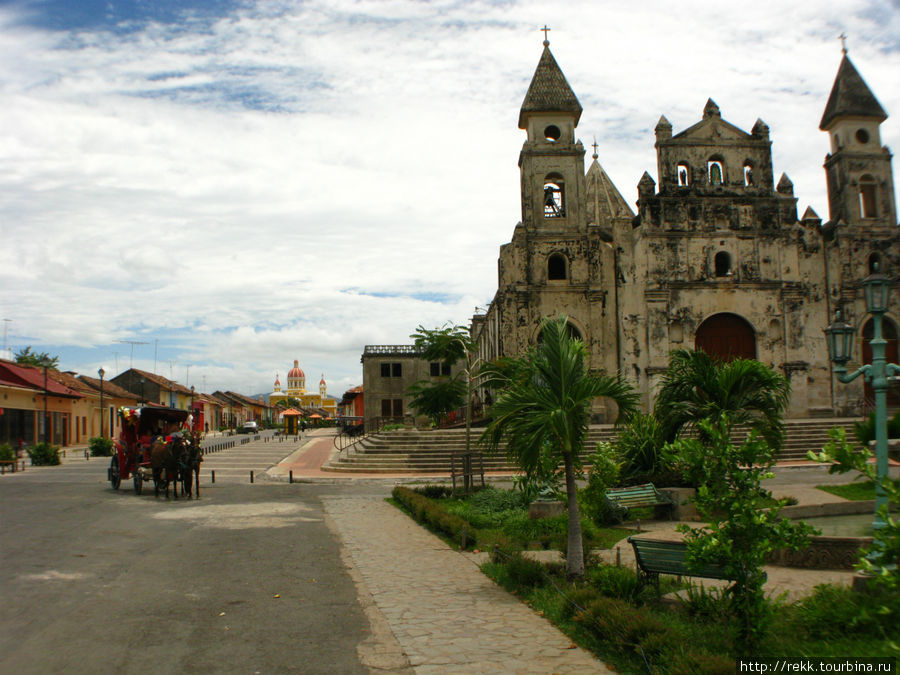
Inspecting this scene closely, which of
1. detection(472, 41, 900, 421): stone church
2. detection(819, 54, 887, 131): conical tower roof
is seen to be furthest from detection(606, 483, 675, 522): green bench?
detection(819, 54, 887, 131): conical tower roof

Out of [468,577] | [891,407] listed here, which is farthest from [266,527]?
[891,407]

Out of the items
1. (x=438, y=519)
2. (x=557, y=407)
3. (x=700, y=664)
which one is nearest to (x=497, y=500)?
(x=438, y=519)

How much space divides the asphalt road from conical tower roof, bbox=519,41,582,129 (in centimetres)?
2478

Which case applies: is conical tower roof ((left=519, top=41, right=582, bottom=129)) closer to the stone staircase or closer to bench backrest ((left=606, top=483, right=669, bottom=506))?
the stone staircase

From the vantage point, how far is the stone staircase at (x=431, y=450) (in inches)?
1044

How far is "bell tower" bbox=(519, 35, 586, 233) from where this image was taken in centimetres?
3434

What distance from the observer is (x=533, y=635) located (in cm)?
691

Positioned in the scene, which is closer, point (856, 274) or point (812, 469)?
point (812, 469)

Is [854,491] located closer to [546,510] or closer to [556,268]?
[546,510]

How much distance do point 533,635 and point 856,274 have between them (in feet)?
110

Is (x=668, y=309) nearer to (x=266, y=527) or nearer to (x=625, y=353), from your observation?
(x=625, y=353)

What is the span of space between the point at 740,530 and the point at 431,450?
2231cm

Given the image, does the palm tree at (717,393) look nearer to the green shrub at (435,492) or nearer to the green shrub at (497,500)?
the green shrub at (497,500)

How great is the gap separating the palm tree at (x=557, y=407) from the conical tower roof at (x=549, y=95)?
89.7ft
